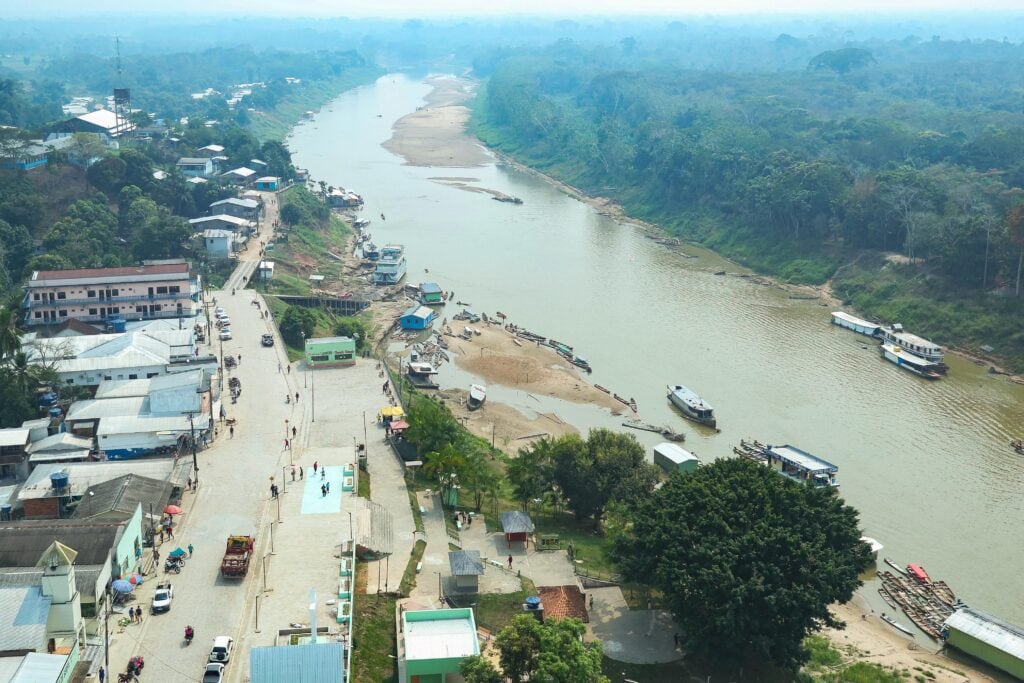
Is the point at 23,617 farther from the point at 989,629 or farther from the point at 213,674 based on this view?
the point at 989,629

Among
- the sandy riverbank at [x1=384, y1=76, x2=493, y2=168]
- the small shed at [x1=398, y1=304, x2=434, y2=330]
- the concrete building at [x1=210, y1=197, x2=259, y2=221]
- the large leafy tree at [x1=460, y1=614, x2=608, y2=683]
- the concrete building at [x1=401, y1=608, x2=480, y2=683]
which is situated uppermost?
the large leafy tree at [x1=460, y1=614, x2=608, y2=683]

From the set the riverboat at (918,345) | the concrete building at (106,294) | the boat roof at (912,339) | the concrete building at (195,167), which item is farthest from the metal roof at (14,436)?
the concrete building at (195,167)

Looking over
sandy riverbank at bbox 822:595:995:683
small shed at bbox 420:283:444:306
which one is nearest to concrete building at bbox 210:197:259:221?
small shed at bbox 420:283:444:306

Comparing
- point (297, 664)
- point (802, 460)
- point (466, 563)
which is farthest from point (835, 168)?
point (297, 664)

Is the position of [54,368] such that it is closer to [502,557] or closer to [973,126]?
[502,557]

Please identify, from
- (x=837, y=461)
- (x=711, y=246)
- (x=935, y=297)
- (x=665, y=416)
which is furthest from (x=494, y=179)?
(x=837, y=461)

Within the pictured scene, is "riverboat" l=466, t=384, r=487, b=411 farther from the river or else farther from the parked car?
the parked car
